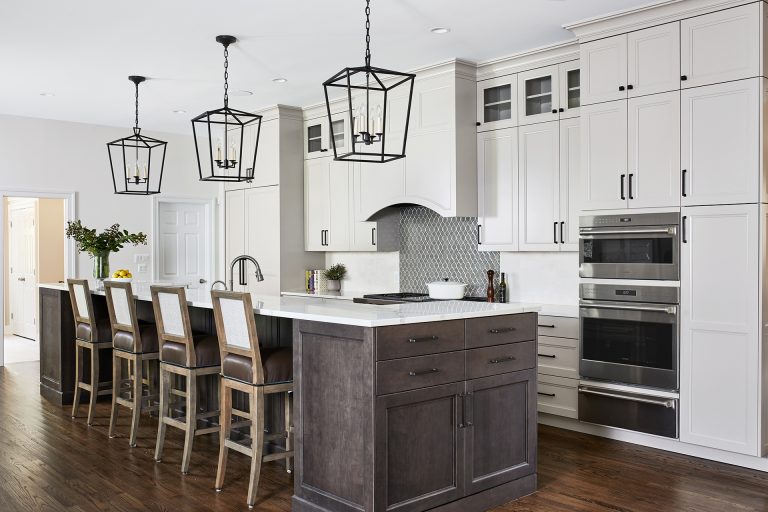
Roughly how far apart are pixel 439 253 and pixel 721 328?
2637 mm

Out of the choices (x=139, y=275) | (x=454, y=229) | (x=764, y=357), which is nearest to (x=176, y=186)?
(x=139, y=275)

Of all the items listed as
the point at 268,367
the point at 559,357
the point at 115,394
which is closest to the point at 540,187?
the point at 559,357

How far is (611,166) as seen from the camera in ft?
14.4

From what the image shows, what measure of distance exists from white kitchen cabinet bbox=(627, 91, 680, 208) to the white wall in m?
5.92

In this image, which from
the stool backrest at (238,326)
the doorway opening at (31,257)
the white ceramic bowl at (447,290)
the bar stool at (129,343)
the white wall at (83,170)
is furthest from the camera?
the doorway opening at (31,257)

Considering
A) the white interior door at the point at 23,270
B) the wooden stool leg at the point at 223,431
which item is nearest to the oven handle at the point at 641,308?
the wooden stool leg at the point at 223,431

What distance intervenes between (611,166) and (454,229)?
179cm

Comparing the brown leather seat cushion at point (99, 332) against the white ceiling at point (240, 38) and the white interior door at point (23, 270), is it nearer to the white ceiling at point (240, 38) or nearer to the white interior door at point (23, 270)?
the white ceiling at point (240, 38)

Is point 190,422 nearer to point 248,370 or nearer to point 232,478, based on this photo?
point 232,478

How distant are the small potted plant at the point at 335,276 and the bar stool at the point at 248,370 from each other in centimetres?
341

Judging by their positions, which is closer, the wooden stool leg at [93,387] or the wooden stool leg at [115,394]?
the wooden stool leg at [115,394]

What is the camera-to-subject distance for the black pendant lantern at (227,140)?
14.2 feet

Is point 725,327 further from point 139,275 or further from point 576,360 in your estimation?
point 139,275

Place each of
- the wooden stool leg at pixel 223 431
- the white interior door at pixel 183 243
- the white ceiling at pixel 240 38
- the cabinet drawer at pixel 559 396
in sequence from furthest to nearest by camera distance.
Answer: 1. the white interior door at pixel 183 243
2. the cabinet drawer at pixel 559 396
3. the white ceiling at pixel 240 38
4. the wooden stool leg at pixel 223 431
